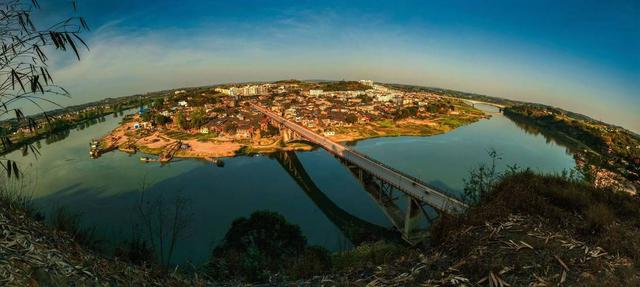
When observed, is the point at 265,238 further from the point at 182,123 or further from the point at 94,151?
the point at 182,123

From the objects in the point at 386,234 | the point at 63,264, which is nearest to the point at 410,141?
the point at 386,234

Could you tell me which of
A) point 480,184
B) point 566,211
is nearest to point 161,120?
point 480,184

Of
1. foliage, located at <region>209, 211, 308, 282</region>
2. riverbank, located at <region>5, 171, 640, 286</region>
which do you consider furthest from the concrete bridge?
riverbank, located at <region>5, 171, 640, 286</region>

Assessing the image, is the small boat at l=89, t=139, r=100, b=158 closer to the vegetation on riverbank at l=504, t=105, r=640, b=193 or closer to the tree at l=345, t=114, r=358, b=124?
the tree at l=345, t=114, r=358, b=124

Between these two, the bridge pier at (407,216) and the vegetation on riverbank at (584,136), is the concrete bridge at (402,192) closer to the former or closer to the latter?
the bridge pier at (407,216)

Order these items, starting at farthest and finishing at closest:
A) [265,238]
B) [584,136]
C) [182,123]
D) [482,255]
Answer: [182,123] < [584,136] < [265,238] < [482,255]
